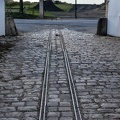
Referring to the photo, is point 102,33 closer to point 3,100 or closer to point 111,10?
point 111,10

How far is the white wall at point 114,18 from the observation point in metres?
21.4

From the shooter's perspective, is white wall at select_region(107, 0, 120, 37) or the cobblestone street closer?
the cobblestone street

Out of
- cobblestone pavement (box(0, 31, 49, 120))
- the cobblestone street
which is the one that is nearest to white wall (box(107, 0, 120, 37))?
the cobblestone street

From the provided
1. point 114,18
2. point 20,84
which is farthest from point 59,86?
point 114,18

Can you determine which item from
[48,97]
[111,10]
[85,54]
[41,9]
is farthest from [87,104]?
[41,9]

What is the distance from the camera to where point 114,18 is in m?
22.1

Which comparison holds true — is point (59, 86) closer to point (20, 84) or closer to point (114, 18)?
point (20, 84)

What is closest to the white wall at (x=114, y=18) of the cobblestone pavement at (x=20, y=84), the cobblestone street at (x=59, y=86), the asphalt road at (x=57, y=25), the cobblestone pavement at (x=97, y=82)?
the asphalt road at (x=57, y=25)

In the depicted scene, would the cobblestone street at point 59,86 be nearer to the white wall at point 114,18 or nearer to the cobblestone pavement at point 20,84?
the cobblestone pavement at point 20,84

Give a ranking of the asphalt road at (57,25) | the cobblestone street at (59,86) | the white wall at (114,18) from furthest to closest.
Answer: the asphalt road at (57,25)
the white wall at (114,18)
the cobblestone street at (59,86)

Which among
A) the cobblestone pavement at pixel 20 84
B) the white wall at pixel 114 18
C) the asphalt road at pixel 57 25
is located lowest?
the asphalt road at pixel 57 25

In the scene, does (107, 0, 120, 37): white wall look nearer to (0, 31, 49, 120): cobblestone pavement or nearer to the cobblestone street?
the cobblestone street

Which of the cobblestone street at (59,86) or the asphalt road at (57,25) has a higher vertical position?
the cobblestone street at (59,86)

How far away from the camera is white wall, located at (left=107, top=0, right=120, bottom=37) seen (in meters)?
21.4
